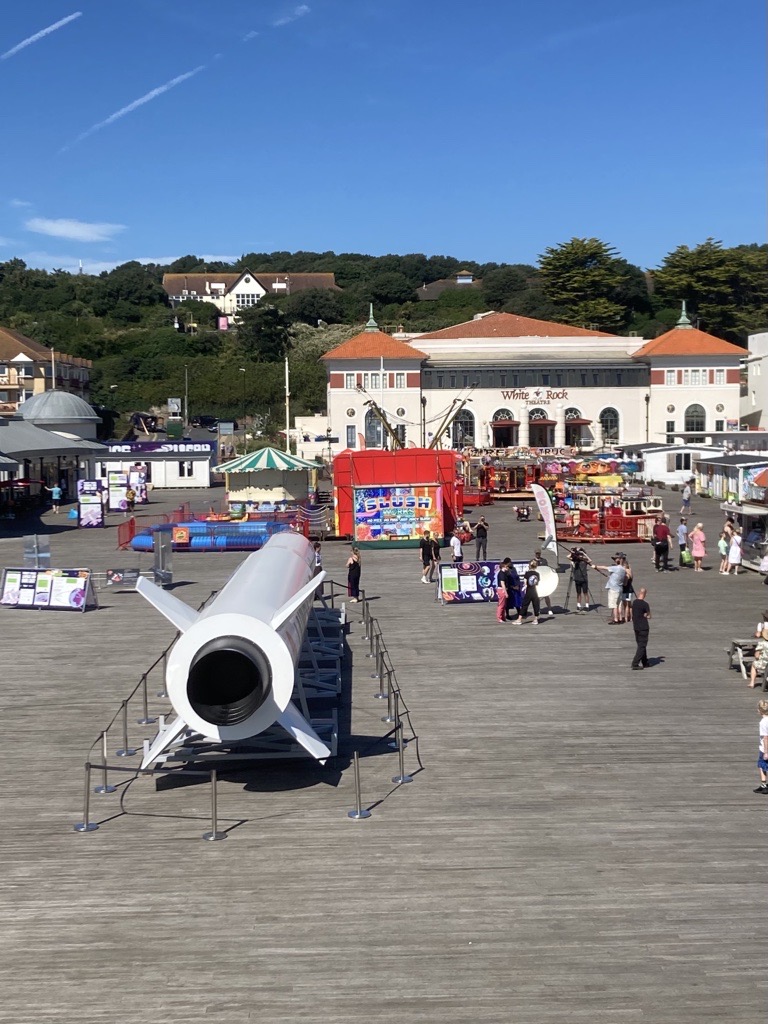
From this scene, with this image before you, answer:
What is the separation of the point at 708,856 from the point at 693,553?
67.4 feet

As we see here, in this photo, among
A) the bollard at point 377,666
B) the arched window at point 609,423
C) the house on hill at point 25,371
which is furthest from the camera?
the house on hill at point 25,371

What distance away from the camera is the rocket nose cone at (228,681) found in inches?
492

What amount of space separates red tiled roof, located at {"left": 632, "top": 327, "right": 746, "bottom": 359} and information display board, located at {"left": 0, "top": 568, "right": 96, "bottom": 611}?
2501 inches

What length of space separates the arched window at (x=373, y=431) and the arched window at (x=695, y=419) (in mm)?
23499

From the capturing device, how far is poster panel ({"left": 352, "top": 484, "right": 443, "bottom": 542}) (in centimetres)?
3691

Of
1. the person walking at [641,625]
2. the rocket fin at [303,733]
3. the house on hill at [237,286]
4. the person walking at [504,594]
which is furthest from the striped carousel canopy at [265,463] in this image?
the house on hill at [237,286]

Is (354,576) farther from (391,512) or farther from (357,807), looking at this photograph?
(357,807)

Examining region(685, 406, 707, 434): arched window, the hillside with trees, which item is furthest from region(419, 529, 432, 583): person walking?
the hillside with trees

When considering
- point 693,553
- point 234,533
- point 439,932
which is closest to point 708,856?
point 439,932

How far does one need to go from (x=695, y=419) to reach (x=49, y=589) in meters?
65.5

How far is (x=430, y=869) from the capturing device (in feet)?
35.7

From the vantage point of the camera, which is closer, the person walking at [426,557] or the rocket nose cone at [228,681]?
the rocket nose cone at [228,681]

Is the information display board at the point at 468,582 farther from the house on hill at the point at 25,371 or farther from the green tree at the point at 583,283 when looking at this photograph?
the green tree at the point at 583,283

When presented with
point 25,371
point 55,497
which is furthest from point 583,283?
point 55,497
